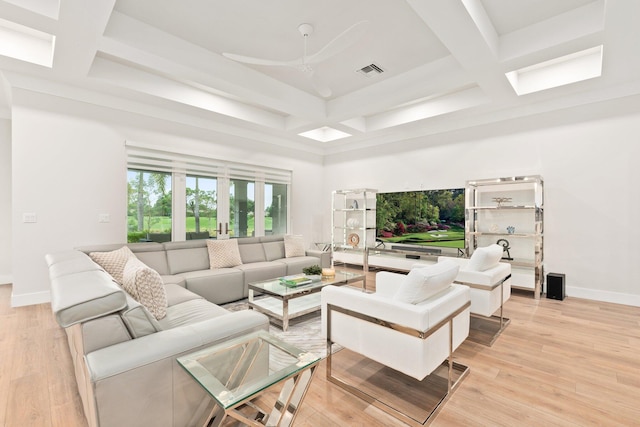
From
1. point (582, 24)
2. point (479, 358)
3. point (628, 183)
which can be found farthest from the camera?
point (628, 183)


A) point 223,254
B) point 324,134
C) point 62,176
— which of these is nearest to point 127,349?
point 223,254

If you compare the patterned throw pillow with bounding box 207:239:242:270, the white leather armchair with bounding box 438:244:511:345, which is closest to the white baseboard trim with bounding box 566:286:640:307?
the white leather armchair with bounding box 438:244:511:345

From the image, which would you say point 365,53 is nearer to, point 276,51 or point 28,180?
point 276,51

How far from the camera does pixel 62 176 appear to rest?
4.01 m

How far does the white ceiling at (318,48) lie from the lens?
2.80m

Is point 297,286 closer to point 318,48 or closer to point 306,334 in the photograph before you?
point 306,334

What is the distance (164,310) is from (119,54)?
277cm

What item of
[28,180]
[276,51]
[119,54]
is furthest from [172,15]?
[28,180]

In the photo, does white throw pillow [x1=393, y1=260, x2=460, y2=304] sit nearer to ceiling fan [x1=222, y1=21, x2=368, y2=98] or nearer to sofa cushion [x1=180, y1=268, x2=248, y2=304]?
ceiling fan [x1=222, y1=21, x2=368, y2=98]

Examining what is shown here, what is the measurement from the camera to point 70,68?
3.50 metres

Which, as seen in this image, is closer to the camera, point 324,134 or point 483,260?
point 483,260

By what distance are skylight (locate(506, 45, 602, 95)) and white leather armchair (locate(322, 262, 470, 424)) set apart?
3231mm

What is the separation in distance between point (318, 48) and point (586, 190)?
13.7 feet

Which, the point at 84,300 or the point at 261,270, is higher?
the point at 84,300
